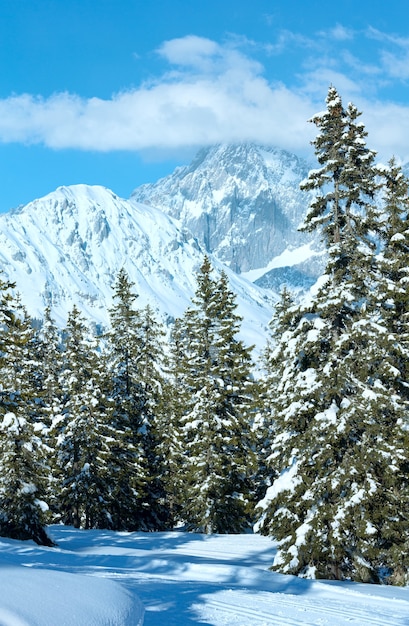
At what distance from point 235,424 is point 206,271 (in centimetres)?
758

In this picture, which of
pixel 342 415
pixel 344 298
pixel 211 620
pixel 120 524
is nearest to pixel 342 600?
pixel 211 620

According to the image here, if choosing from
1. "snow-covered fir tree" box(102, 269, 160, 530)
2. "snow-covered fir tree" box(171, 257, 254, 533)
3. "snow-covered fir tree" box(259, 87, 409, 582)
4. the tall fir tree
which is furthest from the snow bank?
the tall fir tree

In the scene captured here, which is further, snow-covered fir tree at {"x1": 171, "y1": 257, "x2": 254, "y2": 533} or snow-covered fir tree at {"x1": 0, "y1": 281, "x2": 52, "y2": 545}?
snow-covered fir tree at {"x1": 171, "y1": 257, "x2": 254, "y2": 533}

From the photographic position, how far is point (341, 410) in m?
16.2

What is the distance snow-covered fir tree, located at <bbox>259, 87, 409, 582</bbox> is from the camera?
1535 cm

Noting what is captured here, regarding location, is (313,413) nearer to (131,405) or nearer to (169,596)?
(169,596)

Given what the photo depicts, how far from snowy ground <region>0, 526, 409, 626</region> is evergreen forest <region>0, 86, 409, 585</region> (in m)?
2.60

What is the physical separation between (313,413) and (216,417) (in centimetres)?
1047

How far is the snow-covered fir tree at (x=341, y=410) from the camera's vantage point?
50.4 feet

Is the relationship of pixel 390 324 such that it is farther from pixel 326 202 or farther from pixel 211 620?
pixel 211 620

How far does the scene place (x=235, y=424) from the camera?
27.4m

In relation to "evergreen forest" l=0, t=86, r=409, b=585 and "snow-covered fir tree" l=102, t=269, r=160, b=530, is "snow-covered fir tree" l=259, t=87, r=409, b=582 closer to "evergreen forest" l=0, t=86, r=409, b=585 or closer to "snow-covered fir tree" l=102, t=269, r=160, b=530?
"evergreen forest" l=0, t=86, r=409, b=585

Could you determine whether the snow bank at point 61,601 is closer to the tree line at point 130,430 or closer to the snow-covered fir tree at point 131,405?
the tree line at point 130,430

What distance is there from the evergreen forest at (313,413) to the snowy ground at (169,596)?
2.60 metres
